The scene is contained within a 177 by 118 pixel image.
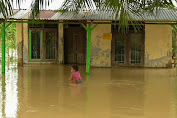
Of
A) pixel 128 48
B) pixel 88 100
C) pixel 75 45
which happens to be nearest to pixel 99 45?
pixel 128 48

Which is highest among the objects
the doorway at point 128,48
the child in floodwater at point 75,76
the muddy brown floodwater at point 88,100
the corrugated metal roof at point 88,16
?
the corrugated metal roof at point 88,16

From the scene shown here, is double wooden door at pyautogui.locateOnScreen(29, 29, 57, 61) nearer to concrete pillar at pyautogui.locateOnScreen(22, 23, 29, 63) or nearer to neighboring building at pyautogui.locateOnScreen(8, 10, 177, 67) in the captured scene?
neighboring building at pyautogui.locateOnScreen(8, 10, 177, 67)

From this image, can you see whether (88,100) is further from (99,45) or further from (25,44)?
(25,44)

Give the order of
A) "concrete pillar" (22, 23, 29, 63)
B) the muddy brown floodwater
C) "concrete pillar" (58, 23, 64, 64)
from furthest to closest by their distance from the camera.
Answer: "concrete pillar" (22, 23, 29, 63), "concrete pillar" (58, 23, 64, 64), the muddy brown floodwater

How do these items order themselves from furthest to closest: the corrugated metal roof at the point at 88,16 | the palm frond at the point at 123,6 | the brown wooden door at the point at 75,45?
the brown wooden door at the point at 75,45, the corrugated metal roof at the point at 88,16, the palm frond at the point at 123,6

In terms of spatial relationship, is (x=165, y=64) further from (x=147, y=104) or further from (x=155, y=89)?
(x=147, y=104)

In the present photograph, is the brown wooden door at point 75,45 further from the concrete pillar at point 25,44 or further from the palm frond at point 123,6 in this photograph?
the palm frond at point 123,6

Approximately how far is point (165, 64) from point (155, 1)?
42.5 ft

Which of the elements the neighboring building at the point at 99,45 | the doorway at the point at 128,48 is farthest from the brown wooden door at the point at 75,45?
the doorway at the point at 128,48

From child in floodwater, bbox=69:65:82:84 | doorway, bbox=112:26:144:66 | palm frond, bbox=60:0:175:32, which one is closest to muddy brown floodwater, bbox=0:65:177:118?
child in floodwater, bbox=69:65:82:84

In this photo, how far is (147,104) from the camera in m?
6.99

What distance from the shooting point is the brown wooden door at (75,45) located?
17.7 metres

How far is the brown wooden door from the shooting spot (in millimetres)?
17672

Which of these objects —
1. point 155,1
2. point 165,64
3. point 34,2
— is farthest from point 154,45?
point 34,2
